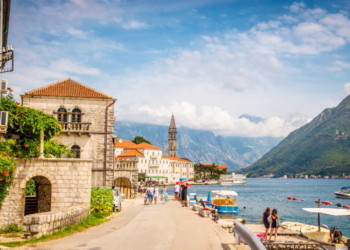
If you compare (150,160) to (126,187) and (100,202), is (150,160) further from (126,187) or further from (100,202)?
(100,202)

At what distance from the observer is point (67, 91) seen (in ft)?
123

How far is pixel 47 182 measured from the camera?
22188 mm

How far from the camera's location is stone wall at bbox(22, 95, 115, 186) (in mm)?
36562

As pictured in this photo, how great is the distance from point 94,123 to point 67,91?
4341 millimetres

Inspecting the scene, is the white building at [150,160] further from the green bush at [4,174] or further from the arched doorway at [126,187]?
the green bush at [4,174]

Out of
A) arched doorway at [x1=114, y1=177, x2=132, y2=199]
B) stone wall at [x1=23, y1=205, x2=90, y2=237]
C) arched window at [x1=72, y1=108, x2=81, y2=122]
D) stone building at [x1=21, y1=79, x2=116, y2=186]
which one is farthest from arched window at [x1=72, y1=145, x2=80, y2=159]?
stone wall at [x1=23, y1=205, x2=90, y2=237]

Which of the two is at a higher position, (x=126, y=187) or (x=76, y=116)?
(x=76, y=116)

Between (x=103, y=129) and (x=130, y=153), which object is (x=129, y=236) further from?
(x=130, y=153)

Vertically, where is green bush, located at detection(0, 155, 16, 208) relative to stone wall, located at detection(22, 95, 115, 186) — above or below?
below

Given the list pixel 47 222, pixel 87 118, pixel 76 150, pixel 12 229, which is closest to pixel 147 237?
pixel 47 222

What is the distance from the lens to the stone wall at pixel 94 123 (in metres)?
36.6

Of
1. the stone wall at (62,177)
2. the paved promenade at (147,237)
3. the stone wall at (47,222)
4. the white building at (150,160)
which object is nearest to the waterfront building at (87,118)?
the stone wall at (62,177)

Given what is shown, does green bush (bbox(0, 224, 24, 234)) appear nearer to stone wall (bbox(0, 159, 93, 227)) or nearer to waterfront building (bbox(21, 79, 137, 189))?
stone wall (bbox(0, 159, 93, 227))

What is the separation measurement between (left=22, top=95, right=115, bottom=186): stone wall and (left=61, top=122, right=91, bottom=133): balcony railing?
45 centimetres
